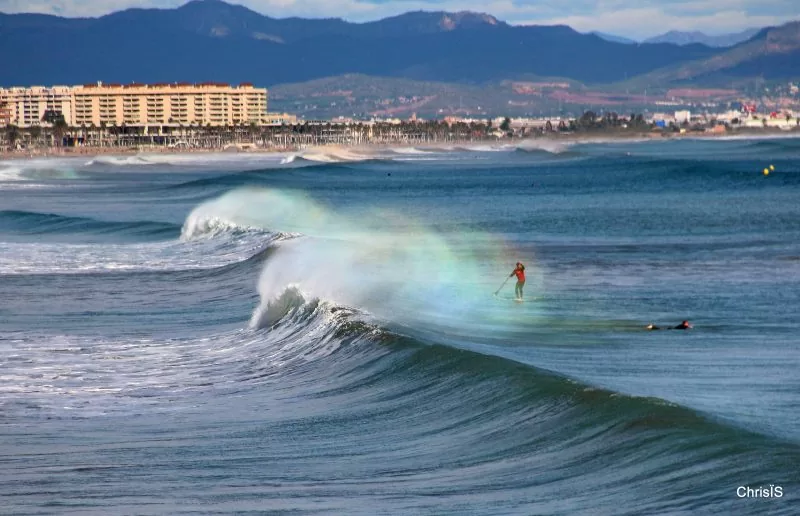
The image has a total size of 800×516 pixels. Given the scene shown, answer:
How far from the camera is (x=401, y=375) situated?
18078 mm

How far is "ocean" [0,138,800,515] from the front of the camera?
12000 mm

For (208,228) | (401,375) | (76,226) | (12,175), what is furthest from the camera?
(12,175)

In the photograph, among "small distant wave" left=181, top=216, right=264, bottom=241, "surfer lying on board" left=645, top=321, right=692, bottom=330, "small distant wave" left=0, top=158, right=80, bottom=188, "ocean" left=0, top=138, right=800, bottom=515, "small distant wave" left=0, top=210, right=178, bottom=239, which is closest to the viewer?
"ocean" left=0, top=138, right=800, bottom=515

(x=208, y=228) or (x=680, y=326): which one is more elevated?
(x=680, y=326)

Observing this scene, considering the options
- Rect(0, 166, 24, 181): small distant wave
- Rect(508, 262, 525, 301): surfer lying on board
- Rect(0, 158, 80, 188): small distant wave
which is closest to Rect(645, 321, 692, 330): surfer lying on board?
Rect(508, 262, 525, 301): surfer lying on board

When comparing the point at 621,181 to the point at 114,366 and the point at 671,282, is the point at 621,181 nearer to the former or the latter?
the point at 671,282

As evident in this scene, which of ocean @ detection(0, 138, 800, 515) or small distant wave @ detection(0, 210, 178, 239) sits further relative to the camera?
small distant wave @ detection(0, 210, 178, 239)

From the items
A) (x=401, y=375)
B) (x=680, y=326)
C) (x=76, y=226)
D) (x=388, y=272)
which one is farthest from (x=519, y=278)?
(x=76, y=226)

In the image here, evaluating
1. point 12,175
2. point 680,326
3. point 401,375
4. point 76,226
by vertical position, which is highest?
point 680,326

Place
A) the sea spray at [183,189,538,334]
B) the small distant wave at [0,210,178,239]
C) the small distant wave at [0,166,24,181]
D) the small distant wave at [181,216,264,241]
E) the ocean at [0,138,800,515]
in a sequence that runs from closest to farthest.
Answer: the ocean at [0,138,800,515], the sea spray at [183,189,538,334], the small distant wave at [181,216,264,241], the small distant wave at [0,210,178,239], the small distant wave at [0,166,24,181]

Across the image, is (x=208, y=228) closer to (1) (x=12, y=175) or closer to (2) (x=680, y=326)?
(2) (x=680, y=326)

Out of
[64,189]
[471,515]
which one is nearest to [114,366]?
[471,515]

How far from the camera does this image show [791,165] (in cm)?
11794

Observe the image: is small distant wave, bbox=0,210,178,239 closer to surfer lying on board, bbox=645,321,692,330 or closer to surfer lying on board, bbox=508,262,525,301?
surfer lying on board, bbox=508,262,525,301
